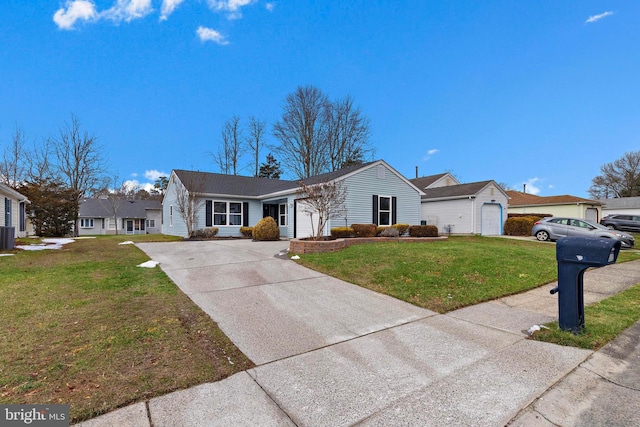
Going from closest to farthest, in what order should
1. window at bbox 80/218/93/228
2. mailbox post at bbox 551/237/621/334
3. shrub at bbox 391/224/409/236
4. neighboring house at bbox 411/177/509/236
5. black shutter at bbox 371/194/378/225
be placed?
mailbox post at bbox 551/237/621/334 → shrub at bbox 391/224/409/236 → black shutter at bbox 371/194/378/225 → neighboring house at bbox 411/177/509/236 → window at bbox 80/218/93/228

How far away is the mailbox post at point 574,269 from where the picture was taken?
3365 millimetres

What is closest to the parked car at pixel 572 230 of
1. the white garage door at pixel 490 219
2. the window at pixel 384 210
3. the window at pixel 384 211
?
the white garage door at pixel 490 219

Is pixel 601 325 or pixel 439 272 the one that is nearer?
pixel 601 325

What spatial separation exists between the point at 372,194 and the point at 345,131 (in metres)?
15.6

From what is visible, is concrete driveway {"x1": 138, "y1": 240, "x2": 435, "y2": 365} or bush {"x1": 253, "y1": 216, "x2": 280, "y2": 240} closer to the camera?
concrete driveway {"x1": 138, "y1": 240, "x2": 435, "y2": 365}

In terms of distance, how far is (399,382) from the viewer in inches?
102

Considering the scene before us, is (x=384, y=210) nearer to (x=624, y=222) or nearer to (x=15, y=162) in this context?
(x=624, y=222)

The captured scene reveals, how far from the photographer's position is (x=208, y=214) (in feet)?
58.6

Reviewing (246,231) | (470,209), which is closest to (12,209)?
(246,231)

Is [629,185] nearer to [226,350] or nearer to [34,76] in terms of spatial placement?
[226,350]

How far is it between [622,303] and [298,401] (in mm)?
5910

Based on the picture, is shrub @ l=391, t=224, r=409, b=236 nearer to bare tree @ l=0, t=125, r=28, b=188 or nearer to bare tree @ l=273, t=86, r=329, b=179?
bare tree @ l=273, t=86, r=329, b=179

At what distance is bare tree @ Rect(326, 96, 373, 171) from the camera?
1143 inches

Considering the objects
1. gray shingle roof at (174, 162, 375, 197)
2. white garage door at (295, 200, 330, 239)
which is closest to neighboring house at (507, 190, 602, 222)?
gray shingle roof at (174, 162, 375, 197)
